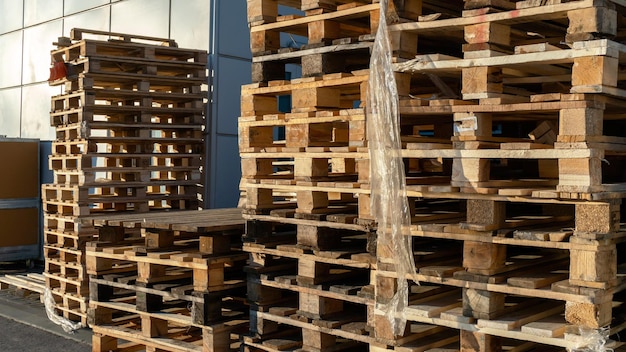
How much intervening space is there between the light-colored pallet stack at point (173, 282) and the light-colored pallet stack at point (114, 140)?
179 cm

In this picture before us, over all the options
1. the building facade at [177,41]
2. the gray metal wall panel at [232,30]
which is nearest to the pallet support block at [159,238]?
the building facade at [177,41]

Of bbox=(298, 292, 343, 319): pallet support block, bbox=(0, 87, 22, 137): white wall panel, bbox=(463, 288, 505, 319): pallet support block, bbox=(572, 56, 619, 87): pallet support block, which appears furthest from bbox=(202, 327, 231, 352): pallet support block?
bbox=(0, 87, 22, 137): white wall panel

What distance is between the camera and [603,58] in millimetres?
4207

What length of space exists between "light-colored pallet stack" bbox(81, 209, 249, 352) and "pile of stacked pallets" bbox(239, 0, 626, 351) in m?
0.39

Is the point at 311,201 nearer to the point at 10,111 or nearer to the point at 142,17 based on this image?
the point at 142,17

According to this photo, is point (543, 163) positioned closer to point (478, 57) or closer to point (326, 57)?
point (478, 57)

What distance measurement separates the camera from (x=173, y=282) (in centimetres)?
668

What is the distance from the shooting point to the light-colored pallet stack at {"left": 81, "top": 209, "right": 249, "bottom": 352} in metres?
6.17

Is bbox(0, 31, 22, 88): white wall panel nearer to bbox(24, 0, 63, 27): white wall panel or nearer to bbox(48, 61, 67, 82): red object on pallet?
bbox(24, 0, 63, 27): white wall panel

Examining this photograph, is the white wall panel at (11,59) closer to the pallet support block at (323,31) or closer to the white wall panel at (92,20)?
the white wall panel at (92,20)

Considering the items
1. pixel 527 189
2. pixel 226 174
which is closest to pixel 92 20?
pixel 226 174

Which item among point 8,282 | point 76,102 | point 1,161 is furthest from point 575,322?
point 1,161

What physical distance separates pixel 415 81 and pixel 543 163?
1342mm

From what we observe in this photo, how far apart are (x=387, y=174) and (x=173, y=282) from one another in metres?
2.63
